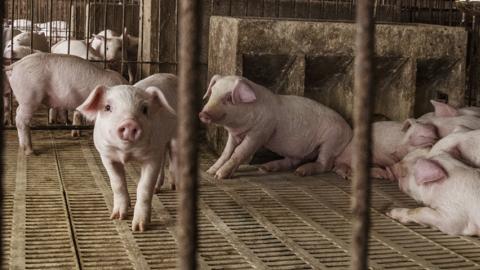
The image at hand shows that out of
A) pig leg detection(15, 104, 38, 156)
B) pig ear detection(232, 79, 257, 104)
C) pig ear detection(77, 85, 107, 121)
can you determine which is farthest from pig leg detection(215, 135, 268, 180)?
pig leg detection(15, 104, 38, 156)

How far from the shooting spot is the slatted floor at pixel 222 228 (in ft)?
11.1

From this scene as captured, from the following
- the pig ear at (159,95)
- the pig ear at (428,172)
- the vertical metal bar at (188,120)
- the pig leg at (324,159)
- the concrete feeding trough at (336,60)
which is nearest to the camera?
the vertical metal bar at (188,120)

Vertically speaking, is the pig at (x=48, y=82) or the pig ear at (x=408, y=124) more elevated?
the pig at (x=48, y=82)

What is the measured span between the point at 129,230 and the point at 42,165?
1859mm

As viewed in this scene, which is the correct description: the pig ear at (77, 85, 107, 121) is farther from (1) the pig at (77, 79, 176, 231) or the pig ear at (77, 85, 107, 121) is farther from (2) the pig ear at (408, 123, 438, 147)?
(2) the pig ear at (408, 123, 438, 147)

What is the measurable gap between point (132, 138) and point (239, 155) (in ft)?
6.16

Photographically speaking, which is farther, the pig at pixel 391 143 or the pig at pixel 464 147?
the pig at pixel 391 143

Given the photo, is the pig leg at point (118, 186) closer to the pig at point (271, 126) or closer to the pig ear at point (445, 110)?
the pig at point (271, 126)

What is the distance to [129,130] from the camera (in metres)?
3.46

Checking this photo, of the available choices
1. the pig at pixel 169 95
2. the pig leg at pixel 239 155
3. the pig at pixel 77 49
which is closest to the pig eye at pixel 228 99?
the pig leg at pixel 239 155

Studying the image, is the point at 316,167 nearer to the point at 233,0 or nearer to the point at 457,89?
the point at 457,89

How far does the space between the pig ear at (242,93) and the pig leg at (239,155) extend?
33 cm

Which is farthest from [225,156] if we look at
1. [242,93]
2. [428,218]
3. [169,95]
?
[428,218]

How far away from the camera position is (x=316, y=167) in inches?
219
